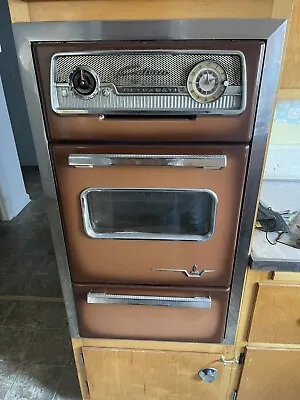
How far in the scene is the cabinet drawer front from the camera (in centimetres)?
99

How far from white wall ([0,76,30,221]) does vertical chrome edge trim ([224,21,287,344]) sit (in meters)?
2.02

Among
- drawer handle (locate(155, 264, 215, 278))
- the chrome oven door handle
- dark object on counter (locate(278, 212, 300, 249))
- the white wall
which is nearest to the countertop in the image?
dark object on counter (locate(278, 212, 300, 249))

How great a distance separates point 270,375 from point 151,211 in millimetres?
706

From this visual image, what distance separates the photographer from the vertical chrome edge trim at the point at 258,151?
0.72 metres

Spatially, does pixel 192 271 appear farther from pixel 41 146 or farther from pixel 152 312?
pixel 41 146

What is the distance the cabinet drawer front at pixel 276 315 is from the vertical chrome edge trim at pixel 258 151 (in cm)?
7

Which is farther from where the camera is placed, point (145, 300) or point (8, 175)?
point (8, 175)

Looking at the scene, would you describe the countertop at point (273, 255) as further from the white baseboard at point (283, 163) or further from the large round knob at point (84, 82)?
the large round knob at point (84, 82)

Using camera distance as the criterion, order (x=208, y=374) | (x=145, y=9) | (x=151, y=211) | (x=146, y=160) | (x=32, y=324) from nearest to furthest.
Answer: (x=145, y=9) → (x=146, y=160) → (x=151, y=211) → (x=208, y=374) → (x=32, y=324)

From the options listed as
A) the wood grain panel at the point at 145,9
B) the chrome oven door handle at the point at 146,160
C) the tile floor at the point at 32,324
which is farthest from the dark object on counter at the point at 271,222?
the tile floor at the point at 32,324

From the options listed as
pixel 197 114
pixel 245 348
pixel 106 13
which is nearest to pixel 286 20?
pixel 197 114

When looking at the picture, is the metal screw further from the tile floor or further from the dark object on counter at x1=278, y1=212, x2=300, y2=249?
the tile floor

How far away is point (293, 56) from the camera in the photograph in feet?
2.74

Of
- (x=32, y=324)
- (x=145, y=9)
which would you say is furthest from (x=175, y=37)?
(x=32, y=324)
